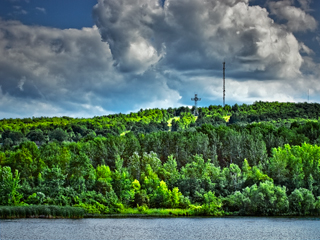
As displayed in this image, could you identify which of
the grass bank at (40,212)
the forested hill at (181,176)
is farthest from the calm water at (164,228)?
the forested hill at (181,176)

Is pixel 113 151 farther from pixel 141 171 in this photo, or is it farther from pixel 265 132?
pixel 265 132

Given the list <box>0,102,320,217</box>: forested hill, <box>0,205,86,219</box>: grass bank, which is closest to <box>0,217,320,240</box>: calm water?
<box>0,205,86,219</box>: grass bank

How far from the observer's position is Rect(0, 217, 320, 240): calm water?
244 feet

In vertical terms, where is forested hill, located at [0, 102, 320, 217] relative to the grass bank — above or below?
above

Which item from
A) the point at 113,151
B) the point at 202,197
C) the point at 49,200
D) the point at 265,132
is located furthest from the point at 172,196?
the point at 265,132

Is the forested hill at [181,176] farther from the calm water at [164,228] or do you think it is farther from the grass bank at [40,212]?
the calm water at [164,228]

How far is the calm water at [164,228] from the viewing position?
74.4 metres

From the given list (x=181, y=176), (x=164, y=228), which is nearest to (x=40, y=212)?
(x=164, y=228)

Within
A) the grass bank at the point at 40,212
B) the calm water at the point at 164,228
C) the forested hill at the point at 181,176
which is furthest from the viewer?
the forested hill at the point at 181,176

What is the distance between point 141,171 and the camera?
4803 inches

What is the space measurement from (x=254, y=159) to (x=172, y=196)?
28786 millimetres

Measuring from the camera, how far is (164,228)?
8194cm

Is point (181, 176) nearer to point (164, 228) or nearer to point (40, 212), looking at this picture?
point (164, 228)

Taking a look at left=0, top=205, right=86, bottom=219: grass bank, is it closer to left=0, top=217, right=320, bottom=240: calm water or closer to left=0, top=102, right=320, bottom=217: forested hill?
left=0, top=217, right=320, bottom=240: calm water
